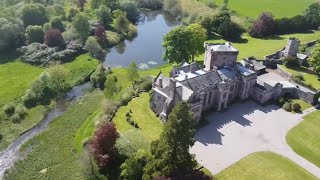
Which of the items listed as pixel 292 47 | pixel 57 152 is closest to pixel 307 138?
pixel 292 47

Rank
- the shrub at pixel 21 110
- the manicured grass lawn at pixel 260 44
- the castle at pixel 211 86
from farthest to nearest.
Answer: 1. the manicured grass lawn at pixel 260 44
2. the shrub at pixel 21 110
3. the castle at pixel 211 86

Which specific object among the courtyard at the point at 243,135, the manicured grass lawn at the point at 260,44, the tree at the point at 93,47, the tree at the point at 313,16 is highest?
the tree at the point at 313,16

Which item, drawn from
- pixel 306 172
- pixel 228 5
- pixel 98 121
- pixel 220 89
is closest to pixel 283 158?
pixel 306 172

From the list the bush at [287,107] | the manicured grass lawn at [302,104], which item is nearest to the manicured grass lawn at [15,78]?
the bush at [287,107]

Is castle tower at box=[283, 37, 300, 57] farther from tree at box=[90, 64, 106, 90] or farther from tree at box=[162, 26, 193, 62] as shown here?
tree at box=[90, 64, 106, 90]

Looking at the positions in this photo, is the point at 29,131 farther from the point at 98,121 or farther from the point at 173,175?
the point at 173,175

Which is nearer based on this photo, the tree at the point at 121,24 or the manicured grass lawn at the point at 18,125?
the manicured grass lawn at the point at 18,125

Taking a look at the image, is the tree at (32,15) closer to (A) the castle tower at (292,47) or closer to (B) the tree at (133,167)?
(B) the tree at (133,167)
